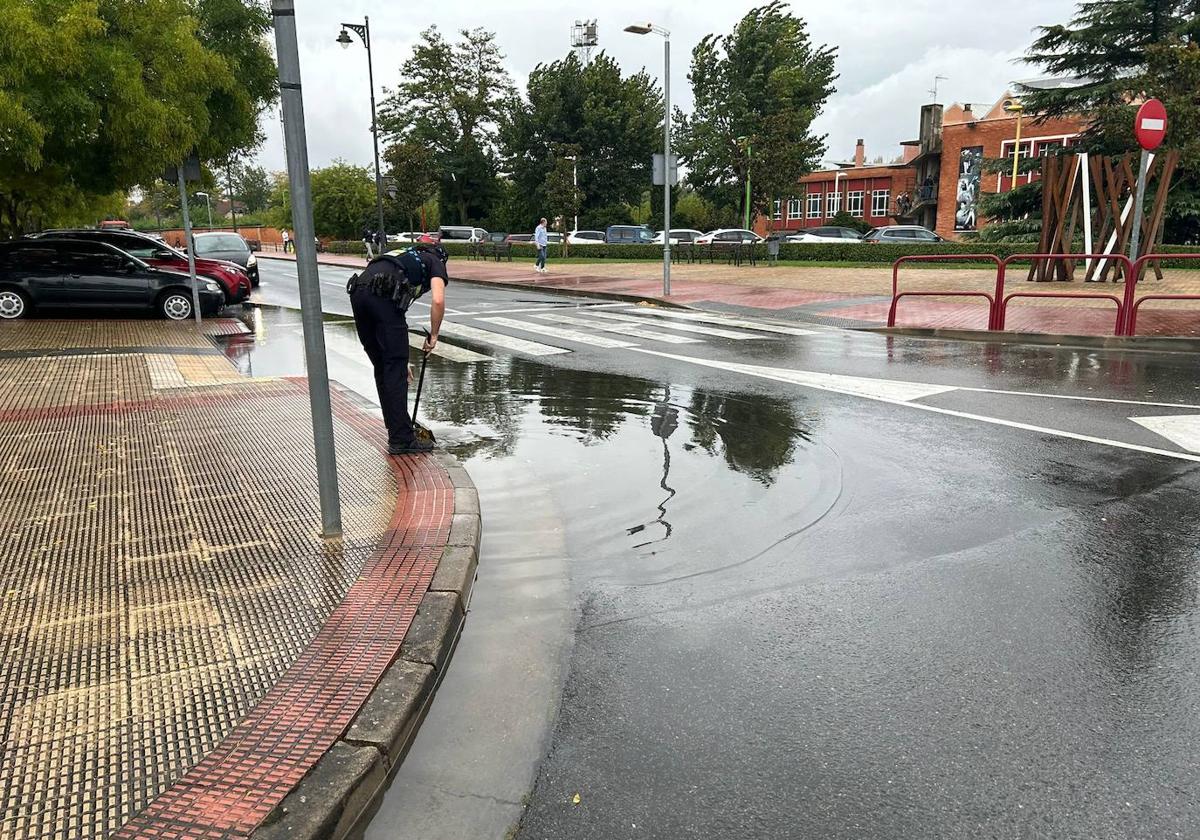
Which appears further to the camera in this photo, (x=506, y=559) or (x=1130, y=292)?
(x=1130, y=292)

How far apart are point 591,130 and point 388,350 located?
53.3 meters

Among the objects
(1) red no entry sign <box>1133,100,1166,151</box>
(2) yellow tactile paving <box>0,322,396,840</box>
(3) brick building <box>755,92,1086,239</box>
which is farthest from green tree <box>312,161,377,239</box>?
(2) yellow tactile paving <box>0,322,396,840</box>

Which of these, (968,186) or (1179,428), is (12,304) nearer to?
(1179,428)

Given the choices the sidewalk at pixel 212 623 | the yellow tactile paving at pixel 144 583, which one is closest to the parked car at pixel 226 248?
the yellow tactile paving at pixel 144 583

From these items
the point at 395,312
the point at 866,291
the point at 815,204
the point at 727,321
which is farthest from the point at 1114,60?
the point at 815,204

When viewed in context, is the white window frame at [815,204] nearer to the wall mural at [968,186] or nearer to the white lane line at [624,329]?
the wall mural at [968,186]

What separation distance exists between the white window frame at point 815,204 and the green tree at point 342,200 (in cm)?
3579

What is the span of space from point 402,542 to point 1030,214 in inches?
1188

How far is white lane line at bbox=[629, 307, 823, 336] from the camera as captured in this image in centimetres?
1441

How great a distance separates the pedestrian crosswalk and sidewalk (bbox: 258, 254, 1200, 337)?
5.17ft

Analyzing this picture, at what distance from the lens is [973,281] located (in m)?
21.2

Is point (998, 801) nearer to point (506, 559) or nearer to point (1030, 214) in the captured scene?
point (506, 559)

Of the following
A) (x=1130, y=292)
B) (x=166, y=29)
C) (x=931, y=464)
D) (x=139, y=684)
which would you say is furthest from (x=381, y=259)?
(x=1130, y=292)

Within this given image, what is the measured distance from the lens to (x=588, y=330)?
47.9 feet
